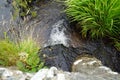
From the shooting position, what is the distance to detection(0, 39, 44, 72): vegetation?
499 centimetres

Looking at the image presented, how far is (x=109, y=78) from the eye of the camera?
452 centimetres

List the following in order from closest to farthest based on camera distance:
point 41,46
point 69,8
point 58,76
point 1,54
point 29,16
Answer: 1. point 58,76
2. point 1,54
3. point 41,46
4. point 69,8
5. point 29,16

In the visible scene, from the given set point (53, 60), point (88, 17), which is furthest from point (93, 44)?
point (53, 60)

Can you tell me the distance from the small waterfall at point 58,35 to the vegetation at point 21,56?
369mm

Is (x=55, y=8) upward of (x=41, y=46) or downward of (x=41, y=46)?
upward

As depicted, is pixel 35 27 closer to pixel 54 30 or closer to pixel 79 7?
pixel 54 30

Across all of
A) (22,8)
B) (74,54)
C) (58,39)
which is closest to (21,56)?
(58,39)

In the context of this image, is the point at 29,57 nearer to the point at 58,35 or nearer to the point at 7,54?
the point at 7,54

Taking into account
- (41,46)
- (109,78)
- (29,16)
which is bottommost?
(109,78)

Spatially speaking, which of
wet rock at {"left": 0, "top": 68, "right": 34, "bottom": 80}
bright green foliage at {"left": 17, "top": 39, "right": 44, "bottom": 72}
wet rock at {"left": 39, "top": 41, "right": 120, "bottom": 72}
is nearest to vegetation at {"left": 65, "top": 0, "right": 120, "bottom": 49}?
wet rock at {"left": 39, "top": 41, "right": 120, "bottom": 72}

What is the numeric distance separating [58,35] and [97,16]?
2.51 feet

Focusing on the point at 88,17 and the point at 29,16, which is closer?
the point at 88,17

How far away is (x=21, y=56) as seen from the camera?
515 centimetres

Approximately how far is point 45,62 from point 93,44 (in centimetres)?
100
